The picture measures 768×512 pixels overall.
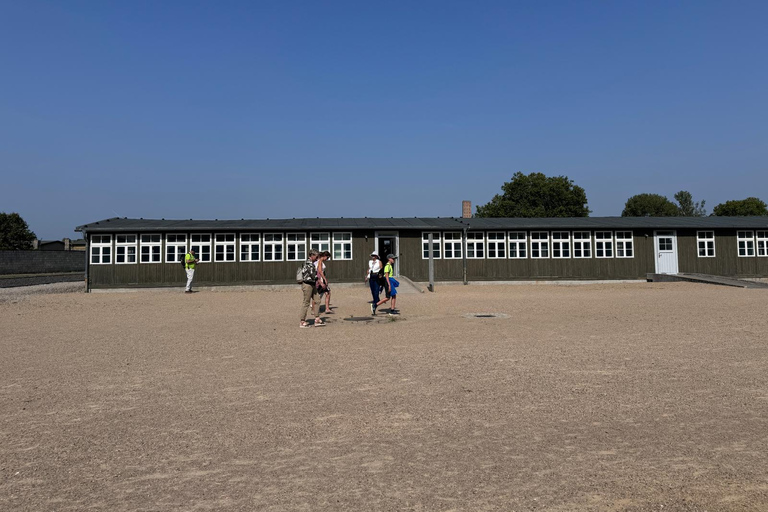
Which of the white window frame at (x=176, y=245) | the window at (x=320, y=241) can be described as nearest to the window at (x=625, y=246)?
the window at (x=320, y=241)

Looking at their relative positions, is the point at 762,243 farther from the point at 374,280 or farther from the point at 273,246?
the point at 273,246

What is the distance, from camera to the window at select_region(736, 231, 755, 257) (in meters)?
27.0

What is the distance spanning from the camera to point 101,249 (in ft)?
79.7

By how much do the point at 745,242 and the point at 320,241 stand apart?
21.7 m

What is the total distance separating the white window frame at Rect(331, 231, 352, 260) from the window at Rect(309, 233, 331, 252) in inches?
11.0

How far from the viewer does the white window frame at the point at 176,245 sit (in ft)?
81.1

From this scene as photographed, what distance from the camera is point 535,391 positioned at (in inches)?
216

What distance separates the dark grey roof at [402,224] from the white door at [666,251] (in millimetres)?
512

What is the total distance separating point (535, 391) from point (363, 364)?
2400 millimetres

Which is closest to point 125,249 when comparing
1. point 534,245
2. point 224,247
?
point 224,247

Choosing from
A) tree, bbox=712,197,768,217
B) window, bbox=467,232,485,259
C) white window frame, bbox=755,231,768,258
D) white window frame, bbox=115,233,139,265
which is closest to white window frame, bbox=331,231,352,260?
window, bbox=467,232,485,259

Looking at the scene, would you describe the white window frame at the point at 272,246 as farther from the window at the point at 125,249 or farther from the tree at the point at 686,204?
the tree at the point at 686,204

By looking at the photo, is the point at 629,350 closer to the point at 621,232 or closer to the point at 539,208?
the point at 621,232

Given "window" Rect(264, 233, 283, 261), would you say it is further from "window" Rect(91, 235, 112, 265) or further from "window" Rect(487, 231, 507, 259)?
"window" Rect(487, 231, 507, 259)
